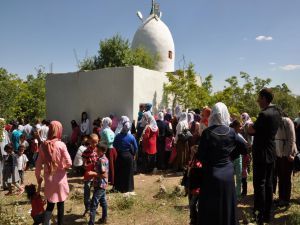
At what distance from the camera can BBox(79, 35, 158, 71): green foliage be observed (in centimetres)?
2070

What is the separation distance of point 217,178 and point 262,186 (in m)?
1.49

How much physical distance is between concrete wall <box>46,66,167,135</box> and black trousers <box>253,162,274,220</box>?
21.1ft

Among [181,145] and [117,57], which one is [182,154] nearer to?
[181,145]

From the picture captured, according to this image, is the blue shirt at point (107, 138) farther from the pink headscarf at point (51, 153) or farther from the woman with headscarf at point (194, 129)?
the pink headscarf at point (51, 153)

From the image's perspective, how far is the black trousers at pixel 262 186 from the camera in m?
4.64

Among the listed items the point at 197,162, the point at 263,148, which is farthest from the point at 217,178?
the point at 263,148

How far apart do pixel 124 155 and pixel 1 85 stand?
15.6 m

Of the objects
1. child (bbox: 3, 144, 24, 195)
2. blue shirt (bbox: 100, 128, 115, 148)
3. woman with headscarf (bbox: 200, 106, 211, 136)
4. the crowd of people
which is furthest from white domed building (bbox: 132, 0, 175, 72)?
woman with headscarf (bbox: 200, 106, 211, 136)

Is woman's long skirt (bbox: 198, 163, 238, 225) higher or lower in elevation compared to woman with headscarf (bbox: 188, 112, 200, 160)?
lower

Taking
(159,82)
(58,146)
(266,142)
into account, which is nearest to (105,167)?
(58,146)

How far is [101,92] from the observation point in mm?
11500

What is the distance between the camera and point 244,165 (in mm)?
6355

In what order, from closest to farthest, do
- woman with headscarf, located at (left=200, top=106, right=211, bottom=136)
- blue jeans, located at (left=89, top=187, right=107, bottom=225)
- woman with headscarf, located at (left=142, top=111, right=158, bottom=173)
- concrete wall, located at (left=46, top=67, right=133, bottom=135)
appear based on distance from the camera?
blue jeans, located at (left=89, top=187, right=107, bottom=225) < woman with headscarf, located at (left=200, top=106, right=211, bottom=136) < woman with headscarf, located at (left=142, top=111, right=158, bottom=173) < concrete wall, located at (left=46, top=67, right=133, bottom=135)

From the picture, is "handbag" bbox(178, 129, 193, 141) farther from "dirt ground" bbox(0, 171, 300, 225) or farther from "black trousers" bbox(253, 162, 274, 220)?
"black trousers" bbox(253, 162, 274, 220)
